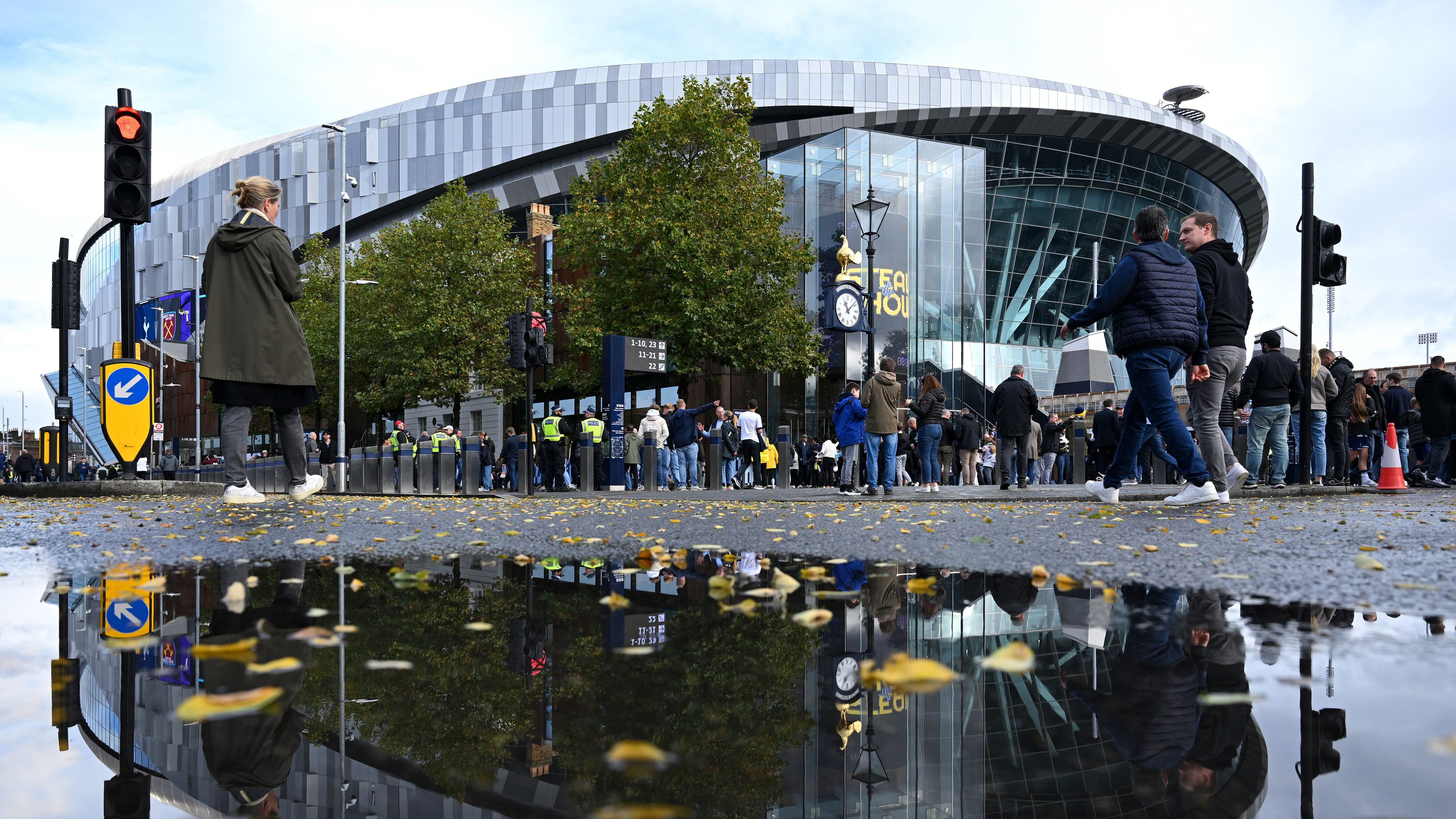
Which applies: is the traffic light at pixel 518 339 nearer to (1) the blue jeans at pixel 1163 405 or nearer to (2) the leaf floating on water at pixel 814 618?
(1) the blue jeans at pixel 1163 405

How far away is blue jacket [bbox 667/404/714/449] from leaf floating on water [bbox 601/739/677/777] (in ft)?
60.7

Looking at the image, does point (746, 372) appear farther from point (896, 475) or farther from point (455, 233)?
point (455, 233)

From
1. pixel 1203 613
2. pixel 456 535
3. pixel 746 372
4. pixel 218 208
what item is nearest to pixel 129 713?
pixel 1203 613

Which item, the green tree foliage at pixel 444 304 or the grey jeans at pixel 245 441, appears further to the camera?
the green tree foliage at pixel 444 304

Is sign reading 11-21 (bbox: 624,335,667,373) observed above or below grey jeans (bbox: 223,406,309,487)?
above

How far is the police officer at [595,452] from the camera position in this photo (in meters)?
20.5

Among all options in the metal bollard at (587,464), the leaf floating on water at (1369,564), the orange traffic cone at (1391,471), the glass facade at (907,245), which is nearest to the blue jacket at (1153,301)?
the leaf floating on water at (1369,564)

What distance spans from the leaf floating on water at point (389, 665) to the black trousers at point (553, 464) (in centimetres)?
1905

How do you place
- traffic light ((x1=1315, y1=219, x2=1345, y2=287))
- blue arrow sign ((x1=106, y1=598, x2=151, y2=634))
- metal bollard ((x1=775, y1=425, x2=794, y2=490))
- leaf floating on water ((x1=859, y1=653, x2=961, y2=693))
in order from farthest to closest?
1. metal bollard ((x1=775, y1=425, x2=794, y2=490))
2. traffic light ((x1=1315, y1=219, x2=1345, y2=287))
3. blue arrow sign ((x1=106, y1=598, x2=151, y2=634))
4. leaf floating on water ((x1=859, y1=653, x2=961, y2=693))

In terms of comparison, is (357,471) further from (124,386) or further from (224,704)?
(224,704)

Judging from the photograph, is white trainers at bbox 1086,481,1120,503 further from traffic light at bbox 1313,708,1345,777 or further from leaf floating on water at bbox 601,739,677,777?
leaf floating on water at bbox 601,739,677,777

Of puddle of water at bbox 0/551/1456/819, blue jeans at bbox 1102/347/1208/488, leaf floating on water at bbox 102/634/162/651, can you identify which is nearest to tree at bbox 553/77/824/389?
blue jeans at bbox 1102/347/1208/488

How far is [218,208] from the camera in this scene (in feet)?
217

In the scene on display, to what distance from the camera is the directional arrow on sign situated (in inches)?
387
